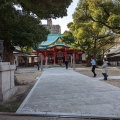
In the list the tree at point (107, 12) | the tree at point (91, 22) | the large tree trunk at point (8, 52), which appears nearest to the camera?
the large tree trunk at point (8, 52)

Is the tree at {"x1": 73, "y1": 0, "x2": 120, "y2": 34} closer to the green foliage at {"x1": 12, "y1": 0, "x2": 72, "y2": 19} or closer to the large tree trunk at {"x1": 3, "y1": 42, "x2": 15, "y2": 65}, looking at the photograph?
the green foliage at {"x1": 12, "y1": 0, "x2": 72, "y2": 19}

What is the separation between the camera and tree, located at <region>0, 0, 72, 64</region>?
11430 mm

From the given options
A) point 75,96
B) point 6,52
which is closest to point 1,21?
point 6,52

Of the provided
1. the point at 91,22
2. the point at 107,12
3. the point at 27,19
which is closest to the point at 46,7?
the point at 27,19

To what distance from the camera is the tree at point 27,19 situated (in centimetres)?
1143

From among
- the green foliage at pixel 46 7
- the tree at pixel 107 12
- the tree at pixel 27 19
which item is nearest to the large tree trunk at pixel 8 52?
the tree at pixel 27 19

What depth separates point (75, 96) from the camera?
9781 millimetres

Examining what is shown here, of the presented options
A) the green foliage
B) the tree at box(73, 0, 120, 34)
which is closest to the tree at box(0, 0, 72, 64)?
the green foliage

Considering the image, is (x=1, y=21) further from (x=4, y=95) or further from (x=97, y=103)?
(x=97, y=103)

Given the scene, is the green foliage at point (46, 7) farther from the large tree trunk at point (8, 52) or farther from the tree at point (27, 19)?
the large tree trunk at point (8, 52)

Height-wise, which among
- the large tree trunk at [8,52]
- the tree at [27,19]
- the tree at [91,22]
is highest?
the tree at [91,22]

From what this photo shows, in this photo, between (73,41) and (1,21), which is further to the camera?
(73,41)

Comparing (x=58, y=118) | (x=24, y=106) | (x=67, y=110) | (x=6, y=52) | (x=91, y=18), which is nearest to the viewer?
(x=58, y=118)

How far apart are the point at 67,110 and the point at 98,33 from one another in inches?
1405
